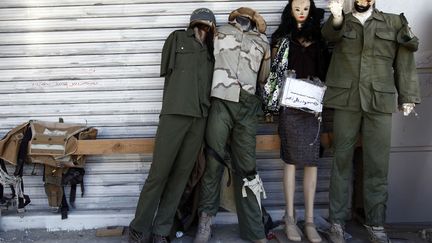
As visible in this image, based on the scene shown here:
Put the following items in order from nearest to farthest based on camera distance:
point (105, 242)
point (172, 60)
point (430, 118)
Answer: point (172, 60) < point (105, 242) < point (430, 118)

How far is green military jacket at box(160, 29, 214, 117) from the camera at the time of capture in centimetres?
430

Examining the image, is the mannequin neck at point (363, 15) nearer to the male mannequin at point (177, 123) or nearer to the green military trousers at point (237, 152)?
the green military trousers at point (237, 152)

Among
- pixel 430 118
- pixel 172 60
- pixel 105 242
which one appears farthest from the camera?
pixel 430 118

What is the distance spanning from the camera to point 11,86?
4.90m

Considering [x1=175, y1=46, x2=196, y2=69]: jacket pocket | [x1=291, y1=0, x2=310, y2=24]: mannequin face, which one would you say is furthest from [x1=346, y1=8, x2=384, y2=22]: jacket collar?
[x1=175, y1=46, x2=196, y2=69]: jacket pocket

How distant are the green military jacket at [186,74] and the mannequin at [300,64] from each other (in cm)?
72

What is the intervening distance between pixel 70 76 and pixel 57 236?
1.68 m

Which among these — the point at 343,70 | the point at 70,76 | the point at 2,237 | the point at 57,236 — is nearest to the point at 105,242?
the point at 57,236

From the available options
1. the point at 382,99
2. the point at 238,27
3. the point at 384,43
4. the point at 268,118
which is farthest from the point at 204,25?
the point at 382,99

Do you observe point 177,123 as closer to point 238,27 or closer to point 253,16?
point 238,27

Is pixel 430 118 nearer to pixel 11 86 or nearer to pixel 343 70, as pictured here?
pixel 343 70

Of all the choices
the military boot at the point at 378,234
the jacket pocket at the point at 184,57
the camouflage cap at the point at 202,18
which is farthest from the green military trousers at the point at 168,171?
the military boot at the point at 378,234

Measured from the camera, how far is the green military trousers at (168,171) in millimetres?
4359

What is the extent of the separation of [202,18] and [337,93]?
1476mm
